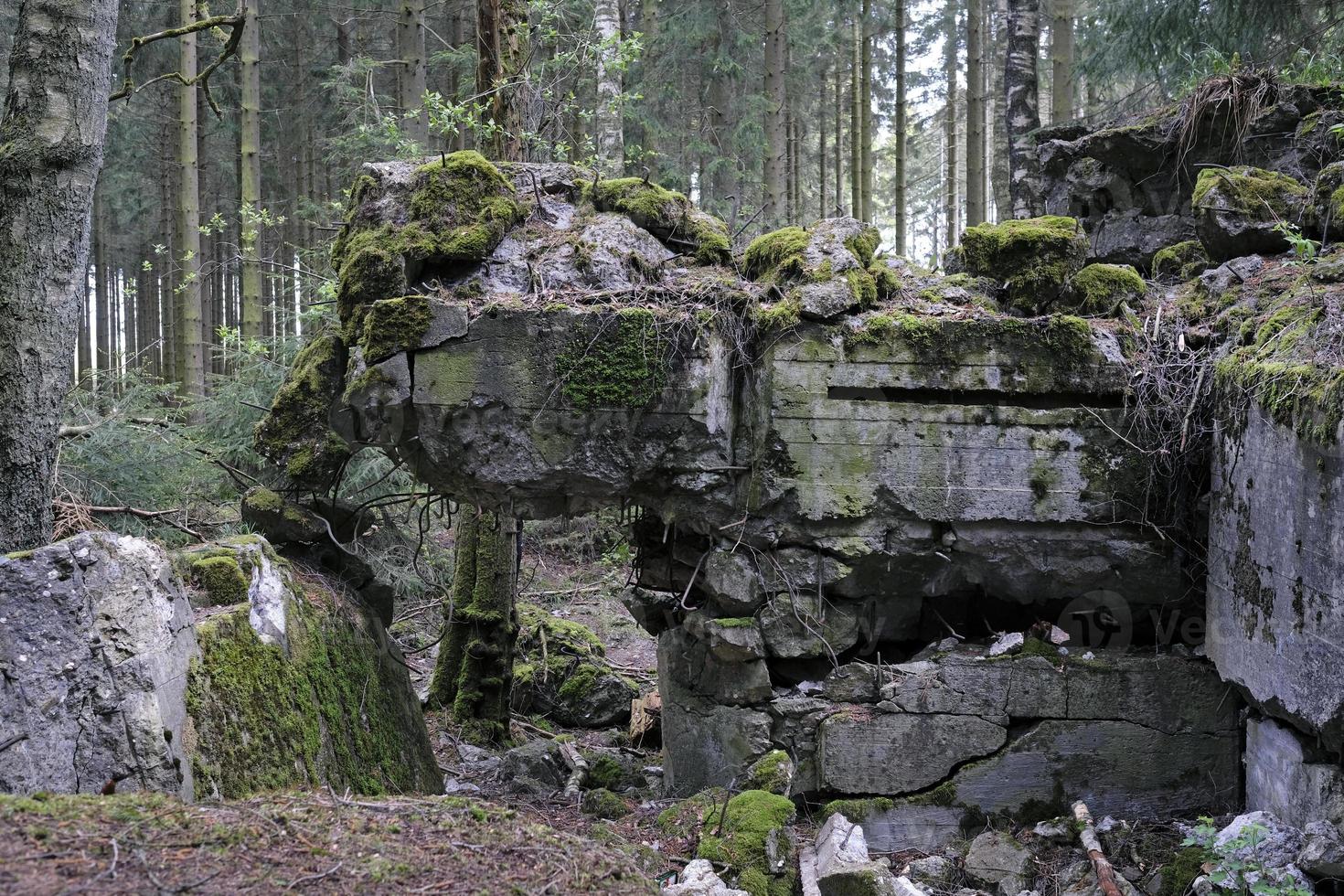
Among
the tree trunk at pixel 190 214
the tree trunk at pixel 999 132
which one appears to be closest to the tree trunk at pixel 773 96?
the tree trunk at pixel 999 132

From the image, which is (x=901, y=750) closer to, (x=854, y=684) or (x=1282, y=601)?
(x=854, y=684)

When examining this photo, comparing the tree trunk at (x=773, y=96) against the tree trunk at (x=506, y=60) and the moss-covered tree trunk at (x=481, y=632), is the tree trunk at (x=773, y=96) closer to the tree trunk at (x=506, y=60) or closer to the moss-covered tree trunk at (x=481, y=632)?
the tree trunk at (x=506, y=60)

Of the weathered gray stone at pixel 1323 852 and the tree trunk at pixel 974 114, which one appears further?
the tree trunk at pixel 974 114

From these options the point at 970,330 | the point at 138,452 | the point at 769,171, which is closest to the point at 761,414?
the point at 970,330

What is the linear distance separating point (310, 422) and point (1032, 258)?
185 inches

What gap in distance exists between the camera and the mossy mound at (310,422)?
20.9ft

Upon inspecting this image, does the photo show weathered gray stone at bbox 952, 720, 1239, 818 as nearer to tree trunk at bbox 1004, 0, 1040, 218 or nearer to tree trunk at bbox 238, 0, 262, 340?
tree trunk at bbox 1004, 0, 1040, 218

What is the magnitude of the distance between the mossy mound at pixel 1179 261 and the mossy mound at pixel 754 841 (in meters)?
4.43

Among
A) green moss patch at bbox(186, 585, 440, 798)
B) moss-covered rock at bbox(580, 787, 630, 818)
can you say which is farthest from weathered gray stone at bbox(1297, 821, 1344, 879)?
green moss patch at bbox(186, 585, 440, 798)

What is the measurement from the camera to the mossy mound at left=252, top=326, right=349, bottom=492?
637cm

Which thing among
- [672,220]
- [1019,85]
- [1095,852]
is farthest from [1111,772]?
[1019,85]

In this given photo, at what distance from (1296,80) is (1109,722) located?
17.7 ft

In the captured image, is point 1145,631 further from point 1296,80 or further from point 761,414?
point 1296,80

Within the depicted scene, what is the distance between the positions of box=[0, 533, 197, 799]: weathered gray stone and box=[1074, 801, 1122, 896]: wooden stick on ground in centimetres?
391
